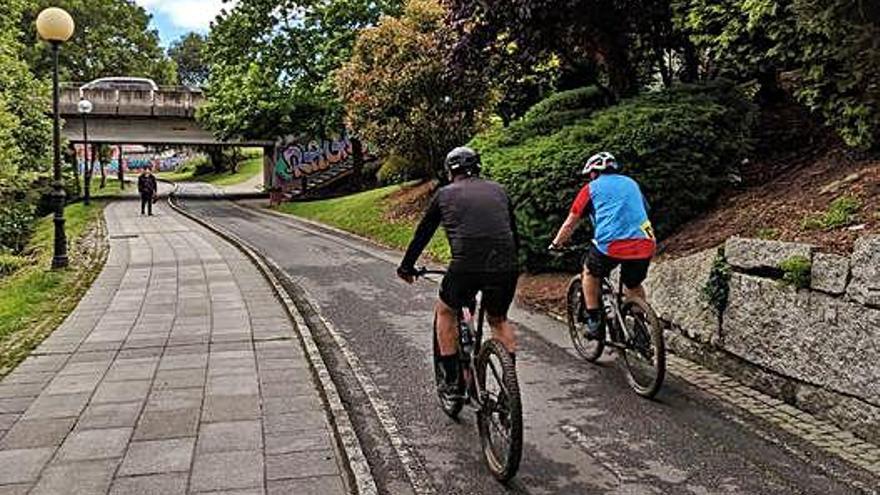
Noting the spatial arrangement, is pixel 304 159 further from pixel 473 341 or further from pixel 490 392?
pixel 490 392

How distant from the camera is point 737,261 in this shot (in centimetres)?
637

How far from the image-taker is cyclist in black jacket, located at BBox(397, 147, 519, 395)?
189 inches

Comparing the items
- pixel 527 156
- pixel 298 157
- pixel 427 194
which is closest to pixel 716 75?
pixel 527 156

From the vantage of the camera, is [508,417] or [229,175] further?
[229,175]

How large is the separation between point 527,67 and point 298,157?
84.9 feet

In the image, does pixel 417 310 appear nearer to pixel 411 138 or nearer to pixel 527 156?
pixel 527 156

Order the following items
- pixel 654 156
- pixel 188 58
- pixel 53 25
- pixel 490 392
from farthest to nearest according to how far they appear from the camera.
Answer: pixel 188 58, pixel 53 25, pixel 654 156, pixel 490 392

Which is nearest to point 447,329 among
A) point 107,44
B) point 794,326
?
point 794,326

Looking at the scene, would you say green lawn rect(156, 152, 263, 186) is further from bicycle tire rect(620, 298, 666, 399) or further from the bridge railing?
bicycle tire rect(620, 298, 666, 399)

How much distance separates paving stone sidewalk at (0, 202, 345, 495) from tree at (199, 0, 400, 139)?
21269 millimetres

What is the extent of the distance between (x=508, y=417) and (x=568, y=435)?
1.04 meters

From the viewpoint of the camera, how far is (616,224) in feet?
20.6

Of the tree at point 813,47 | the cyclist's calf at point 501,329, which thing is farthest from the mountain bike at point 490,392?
the tree at point 813,47

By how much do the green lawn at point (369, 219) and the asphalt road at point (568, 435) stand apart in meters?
6.82
